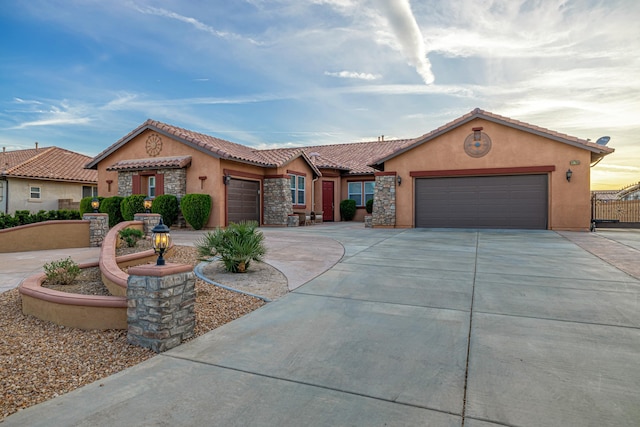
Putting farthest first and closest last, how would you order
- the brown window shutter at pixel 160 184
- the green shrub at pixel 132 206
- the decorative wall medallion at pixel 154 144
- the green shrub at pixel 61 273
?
the decorative wall medallion at pixel 154 144
the brown window shutter at pixel 160 184
the green shrub at pixel 132 206
the green shrub at pixel 61 273

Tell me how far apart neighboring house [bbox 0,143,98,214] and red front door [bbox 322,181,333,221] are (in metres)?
14.3

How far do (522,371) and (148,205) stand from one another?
1283cm

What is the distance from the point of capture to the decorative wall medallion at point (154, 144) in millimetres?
17281

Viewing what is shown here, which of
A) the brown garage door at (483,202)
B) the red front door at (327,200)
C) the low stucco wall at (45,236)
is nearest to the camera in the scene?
the low stucco wall at (45,236)

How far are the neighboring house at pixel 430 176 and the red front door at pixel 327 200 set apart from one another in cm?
400

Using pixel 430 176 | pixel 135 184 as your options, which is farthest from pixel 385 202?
pixel 135 184

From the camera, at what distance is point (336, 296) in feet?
17.7

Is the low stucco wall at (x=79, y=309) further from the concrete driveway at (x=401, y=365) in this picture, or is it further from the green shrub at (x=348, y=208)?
the green shrub at (x=348, y=208)

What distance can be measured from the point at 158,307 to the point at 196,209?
1214 cm

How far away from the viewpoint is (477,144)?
1514cm

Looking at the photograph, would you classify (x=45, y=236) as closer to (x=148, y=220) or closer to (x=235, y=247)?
(x=148, y=220)

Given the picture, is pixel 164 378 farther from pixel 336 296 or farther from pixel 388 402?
pixel 336 296

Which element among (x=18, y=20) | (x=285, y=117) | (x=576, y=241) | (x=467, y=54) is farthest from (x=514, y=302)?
(x=285, y=117)


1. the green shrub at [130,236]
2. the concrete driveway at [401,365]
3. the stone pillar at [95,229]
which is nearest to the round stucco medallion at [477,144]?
the concrete driveway at [401,365]
